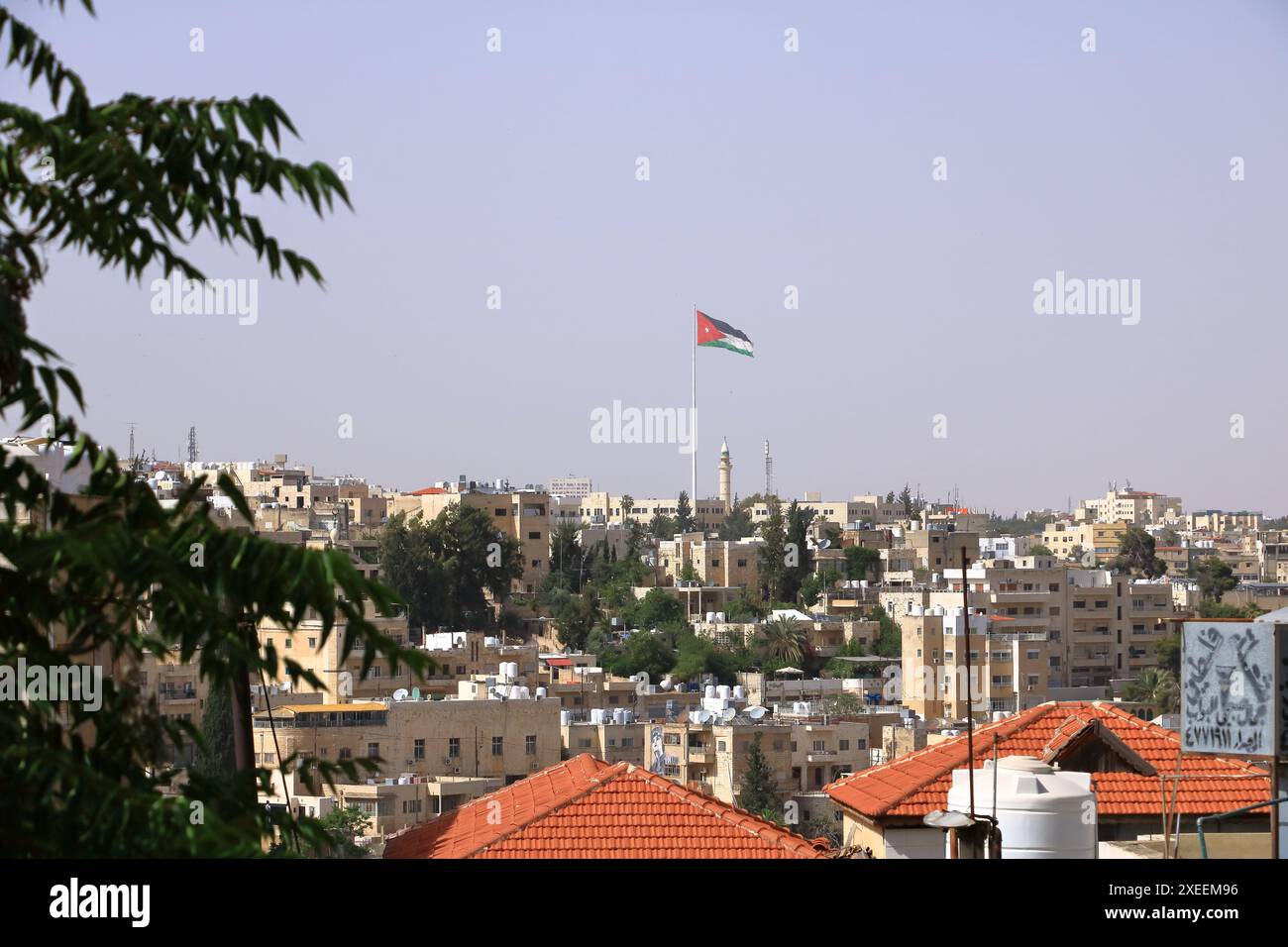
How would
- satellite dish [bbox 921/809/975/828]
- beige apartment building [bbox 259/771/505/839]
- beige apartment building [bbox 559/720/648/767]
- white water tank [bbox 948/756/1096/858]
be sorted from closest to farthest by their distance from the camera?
satellite dish [bbox 921/809/975/828]
white water tank [bbox 948/756/1096/858]
beige apartment building [bbox 259/771/505/839]
beige apartment building [bbox 559/720/648/767]

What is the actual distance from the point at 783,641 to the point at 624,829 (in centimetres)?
3583

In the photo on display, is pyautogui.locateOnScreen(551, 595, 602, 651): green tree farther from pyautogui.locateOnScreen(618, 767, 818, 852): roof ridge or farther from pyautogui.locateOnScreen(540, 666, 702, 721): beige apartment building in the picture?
pyautogui.locateOnScreen(618, 767, 818, 852): roof ridge

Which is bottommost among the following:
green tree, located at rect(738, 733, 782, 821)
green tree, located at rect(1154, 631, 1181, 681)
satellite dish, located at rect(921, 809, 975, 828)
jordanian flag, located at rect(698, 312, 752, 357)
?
green tree, located at rect(738, 733, 782, 821)

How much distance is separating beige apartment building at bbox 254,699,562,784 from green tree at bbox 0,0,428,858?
71.9ft

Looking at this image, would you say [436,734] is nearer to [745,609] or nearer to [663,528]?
[745,609]

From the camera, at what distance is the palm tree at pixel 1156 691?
32.0 metres

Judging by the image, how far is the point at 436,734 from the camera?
24688mm

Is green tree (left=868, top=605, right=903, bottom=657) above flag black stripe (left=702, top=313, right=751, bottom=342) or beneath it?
beneath

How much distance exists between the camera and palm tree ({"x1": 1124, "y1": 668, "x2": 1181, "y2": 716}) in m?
32.0

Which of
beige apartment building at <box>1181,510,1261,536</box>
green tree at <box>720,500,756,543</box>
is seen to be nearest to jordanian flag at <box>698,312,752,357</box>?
green tree at <box>720,500,756,543</box>

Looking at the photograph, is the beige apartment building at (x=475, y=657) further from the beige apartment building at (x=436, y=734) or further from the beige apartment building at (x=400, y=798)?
the beige apartment building at (x=400, y=798)

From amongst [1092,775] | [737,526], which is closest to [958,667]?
[1092,775]
